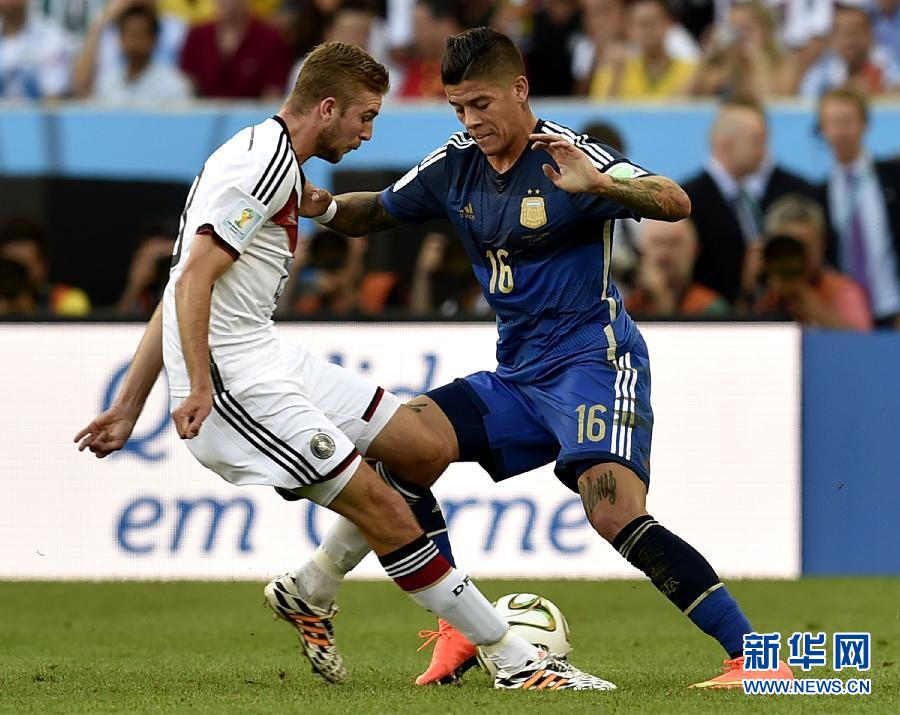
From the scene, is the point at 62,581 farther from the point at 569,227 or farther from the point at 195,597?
the point at 569,227

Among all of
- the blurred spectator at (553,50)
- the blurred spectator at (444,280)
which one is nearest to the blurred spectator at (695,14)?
the blurred spectator at (553,50)

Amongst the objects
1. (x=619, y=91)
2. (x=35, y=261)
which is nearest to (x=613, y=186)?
(x=35, y=261)

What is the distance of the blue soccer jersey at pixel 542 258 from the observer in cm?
638

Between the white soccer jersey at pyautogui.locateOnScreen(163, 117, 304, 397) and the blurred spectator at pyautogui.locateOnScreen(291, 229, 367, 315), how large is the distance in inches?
197

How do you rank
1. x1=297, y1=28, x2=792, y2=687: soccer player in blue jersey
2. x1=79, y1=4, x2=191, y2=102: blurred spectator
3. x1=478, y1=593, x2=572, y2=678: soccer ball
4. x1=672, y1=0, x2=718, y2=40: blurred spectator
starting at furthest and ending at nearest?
x1=672, y1=0, x2=718, y2=40: blurred spectator, x1=79, y1=4, x2=191, y2=102: blurred spectator, x1=478, y1=593, x2=572, y2=678: soccer ball, x1=297, y1=28, x2=792, y2=687: soccer player in blue jersey

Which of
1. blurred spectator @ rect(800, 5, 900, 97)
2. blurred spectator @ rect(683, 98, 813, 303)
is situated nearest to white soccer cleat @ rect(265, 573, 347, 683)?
blurred spectator @ rect(683, 98, 813, 303)

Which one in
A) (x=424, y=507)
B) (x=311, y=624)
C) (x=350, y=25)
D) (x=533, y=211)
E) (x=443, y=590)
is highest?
(x=350, y=25)

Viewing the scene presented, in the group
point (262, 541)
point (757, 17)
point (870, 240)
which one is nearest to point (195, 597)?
point (262, 541)

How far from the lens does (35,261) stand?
37.7ft

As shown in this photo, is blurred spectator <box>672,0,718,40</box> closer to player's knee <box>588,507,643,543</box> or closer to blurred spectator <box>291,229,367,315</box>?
blurred spectator <box>291,229,367,315</box>

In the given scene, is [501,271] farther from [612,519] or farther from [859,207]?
[859,207]

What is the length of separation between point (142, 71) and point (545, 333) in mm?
7570

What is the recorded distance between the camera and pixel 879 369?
33.8 ft

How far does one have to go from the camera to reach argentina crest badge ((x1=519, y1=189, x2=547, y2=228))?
20.9ft
